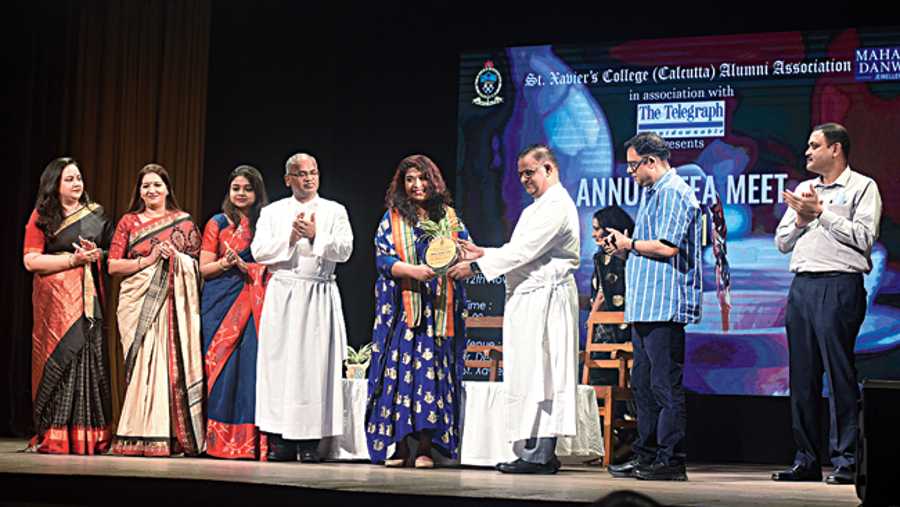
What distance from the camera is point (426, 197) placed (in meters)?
5.79

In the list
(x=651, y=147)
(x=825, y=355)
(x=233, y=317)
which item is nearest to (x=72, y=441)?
(x=233, y=317)

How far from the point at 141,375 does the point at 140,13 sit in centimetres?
358

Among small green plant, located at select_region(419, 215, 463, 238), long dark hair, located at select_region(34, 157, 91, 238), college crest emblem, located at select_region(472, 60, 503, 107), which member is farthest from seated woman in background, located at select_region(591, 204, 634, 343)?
long dark hair, located at select_region(34, 157, 91, 238)

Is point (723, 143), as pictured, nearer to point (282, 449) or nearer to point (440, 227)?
point (440, 227)

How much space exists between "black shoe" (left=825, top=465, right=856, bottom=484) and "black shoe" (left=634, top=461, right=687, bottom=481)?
0.62m

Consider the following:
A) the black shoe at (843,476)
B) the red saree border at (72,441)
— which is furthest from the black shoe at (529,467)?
the red saree border at (72,441)

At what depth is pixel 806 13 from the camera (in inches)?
288

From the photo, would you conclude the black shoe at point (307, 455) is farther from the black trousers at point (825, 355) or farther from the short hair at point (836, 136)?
the short hair at point (836, 136)

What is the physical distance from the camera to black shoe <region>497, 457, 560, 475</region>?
5398 millimetres

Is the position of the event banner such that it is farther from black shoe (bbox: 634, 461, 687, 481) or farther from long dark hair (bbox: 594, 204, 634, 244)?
black shoe (bbox: 634, 461, 687, 481)

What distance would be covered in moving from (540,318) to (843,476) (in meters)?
1.41

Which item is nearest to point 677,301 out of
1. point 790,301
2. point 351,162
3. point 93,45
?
point 790,301

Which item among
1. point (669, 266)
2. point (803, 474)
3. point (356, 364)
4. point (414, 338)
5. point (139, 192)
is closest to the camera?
point (669, 266)

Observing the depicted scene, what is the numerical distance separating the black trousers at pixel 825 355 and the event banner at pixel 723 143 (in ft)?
5.32
